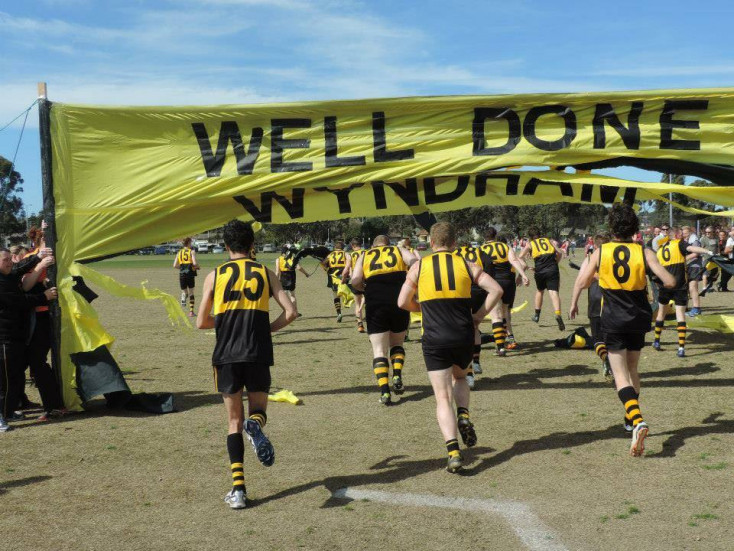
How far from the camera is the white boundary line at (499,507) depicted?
4.58 metres

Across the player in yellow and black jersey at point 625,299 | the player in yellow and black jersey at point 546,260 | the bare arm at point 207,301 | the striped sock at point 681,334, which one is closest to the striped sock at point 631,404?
the player in yellow and black jersey at point 625,299

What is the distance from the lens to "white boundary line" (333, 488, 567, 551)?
15.0 ft

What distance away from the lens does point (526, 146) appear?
8.66m

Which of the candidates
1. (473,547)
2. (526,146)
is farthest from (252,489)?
(526,146)

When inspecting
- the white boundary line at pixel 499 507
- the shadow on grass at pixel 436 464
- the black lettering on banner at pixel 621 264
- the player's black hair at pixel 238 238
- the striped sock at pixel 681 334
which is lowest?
the shadow on grass at pixel 436 464

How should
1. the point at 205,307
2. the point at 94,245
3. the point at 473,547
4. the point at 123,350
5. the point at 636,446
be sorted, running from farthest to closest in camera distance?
the point at 123,350 → the point at 94,245 → the point at 636,446 → the point at 205,307 → the point at 473,547

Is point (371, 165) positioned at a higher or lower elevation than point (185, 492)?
higher

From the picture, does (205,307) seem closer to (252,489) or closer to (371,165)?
(252,489)

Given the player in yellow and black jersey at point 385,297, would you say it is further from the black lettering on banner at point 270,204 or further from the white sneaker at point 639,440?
the white sneaker at point 639,440

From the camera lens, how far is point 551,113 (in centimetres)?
870

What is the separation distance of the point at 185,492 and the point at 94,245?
389 cm

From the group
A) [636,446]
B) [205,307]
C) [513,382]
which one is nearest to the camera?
[205,307]

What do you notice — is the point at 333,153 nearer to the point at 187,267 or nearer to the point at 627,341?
the point at 627,341

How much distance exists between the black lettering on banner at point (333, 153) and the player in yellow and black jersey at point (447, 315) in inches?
104
